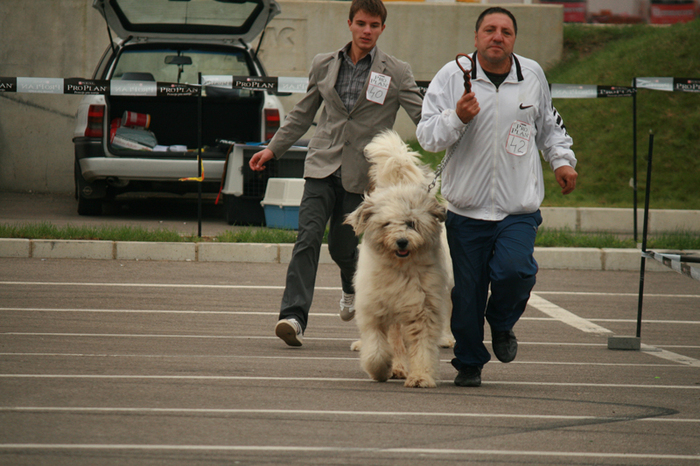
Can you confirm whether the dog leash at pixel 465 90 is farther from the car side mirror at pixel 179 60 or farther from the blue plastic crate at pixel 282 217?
the car side mirror at pixel 179 60

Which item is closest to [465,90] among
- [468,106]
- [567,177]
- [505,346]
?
[468,106]

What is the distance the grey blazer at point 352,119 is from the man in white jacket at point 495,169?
3.90 feet

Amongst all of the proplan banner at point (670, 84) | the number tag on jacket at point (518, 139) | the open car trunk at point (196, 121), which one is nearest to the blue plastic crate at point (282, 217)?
the open car trunk at point (196, 121)

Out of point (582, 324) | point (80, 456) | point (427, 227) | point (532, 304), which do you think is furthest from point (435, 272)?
point (532, 304)

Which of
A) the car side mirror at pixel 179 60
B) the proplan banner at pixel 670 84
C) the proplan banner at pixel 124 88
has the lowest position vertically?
the proplan banner at pixel 124 88

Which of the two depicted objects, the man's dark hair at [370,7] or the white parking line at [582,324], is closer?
the man's dark hair at [370,7]

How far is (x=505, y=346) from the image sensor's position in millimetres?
5285

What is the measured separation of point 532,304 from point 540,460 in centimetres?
508

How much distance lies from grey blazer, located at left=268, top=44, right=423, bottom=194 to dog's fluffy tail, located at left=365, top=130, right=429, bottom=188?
338 mm

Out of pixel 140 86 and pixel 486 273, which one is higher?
pixel 140 86

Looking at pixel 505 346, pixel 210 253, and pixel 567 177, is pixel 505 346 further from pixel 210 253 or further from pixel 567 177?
pixel 210 253

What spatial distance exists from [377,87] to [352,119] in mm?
291

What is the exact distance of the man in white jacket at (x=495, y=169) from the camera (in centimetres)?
505

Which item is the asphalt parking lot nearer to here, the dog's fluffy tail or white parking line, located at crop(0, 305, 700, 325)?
white parking line, located at crop(0, 305, 700, 325)
